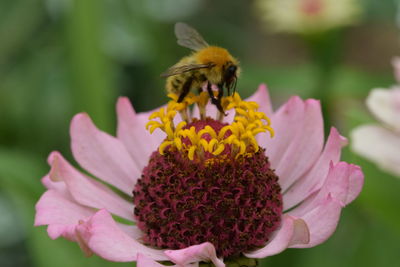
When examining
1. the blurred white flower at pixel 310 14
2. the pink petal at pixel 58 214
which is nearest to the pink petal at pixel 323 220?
the pink petal at pixel 58 214

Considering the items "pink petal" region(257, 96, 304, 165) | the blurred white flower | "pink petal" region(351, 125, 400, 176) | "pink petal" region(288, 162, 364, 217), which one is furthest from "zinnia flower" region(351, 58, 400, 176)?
the blurred white flower

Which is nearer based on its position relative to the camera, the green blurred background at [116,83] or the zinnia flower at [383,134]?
the zinnia flower at [383,134]

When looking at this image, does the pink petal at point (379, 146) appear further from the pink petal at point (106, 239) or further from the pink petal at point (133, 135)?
the pink petal at point (106, 239)

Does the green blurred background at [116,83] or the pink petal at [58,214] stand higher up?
the pink petal at [58,214]

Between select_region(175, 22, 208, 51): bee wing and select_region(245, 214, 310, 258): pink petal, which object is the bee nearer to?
select_region(175, 22, 208, 51): bee wing

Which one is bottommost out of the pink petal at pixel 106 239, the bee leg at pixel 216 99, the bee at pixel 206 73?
the pink petal at pixel 106 239

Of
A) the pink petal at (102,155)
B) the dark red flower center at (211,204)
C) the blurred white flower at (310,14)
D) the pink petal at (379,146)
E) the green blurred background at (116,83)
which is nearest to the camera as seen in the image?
the dark red flower center at (211,204)

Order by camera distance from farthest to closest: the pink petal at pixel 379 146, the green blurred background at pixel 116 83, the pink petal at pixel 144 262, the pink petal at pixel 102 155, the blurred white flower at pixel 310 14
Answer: the blurred white flower at pixel 310 14, the green blurred background at pixel 116 83, the pink petal at pixel 379 146, the pink petal at pixel 102 155, the pink petal at pixel 144 262
